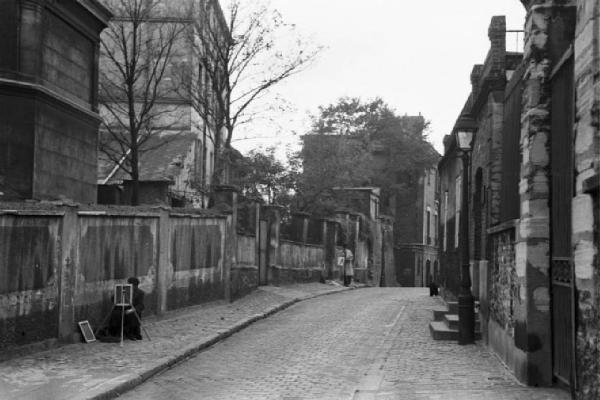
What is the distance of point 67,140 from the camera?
61.1 feet

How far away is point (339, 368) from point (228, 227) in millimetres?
10248

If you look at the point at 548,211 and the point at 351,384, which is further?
the point at 351,384

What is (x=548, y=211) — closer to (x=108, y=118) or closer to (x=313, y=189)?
(x=108, y=118)

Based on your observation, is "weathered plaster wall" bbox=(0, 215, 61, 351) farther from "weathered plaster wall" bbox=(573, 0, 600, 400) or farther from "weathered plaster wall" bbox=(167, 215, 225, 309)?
"weathered plaster wall" bbox=(573, 0, 600, 400)

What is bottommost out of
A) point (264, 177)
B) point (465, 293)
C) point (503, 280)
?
point (465, 293)

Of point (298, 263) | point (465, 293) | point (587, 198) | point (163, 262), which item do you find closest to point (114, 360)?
point (163, 262)

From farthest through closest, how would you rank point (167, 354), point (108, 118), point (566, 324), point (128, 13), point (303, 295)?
point (108, 118) < point (128, 13) < point (303, 295) < point (167, 354) < point (566, 324)

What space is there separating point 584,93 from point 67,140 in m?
13.6

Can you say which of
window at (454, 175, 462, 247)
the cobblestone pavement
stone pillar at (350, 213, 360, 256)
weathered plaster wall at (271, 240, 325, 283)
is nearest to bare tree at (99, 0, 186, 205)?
weathered plaster wall at (271, 240, 325, 283)

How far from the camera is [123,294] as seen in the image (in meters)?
13.1

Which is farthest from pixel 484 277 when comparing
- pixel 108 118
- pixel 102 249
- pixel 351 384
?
pixel 108 118

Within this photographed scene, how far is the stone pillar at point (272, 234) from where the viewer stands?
27406mm

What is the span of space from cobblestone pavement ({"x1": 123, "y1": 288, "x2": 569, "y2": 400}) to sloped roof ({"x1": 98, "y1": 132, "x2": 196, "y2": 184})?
13.0 m

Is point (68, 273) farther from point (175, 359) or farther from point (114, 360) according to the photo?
point (175, 359)
